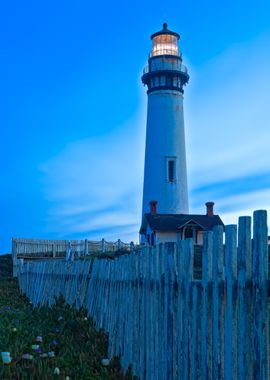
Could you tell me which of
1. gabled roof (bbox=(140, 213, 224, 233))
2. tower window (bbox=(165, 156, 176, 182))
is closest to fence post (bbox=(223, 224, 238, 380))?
gabled roof (bbox=(140, 213, 224, 233))

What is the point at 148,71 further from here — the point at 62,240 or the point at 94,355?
the point at 94,355

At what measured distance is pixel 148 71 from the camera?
41188 mm

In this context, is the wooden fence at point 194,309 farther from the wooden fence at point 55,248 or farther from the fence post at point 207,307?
the wooden fence at point 55,248

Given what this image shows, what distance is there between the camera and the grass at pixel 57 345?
6.11 metres

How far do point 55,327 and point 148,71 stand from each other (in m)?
33.7

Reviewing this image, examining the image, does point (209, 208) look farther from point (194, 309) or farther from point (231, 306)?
point (231, 306)

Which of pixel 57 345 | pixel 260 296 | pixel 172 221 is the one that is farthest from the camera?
pixel 172 221

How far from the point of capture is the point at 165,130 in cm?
3903

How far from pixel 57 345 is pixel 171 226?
29.2 meters

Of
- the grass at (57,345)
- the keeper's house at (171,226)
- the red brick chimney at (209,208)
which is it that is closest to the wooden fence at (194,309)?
the grass at (57,345)

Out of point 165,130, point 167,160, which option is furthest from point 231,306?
point 165,130

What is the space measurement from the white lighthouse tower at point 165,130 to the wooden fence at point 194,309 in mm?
30113

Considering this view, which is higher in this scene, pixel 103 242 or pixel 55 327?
pixel 103 242

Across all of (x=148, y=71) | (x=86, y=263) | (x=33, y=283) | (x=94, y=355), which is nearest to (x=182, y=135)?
(x=148, y=71)
